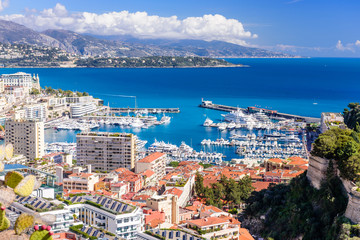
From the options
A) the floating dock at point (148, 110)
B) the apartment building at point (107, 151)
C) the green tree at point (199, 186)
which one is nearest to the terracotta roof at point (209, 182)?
the green tree at point (199, 186)

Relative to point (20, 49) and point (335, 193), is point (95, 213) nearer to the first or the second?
point (335, 193)

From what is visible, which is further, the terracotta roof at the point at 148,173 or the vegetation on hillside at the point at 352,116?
the vegetation on hillside at the point at 352,116

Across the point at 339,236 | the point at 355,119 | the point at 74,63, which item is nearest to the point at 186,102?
the point at 355,119

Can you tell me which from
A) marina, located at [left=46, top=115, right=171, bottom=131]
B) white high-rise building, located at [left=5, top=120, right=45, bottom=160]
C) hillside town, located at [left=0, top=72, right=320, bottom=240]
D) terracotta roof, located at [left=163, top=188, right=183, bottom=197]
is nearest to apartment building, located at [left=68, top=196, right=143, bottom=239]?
hillside town, located at [left=0, top=72, right=320, bottom=240]

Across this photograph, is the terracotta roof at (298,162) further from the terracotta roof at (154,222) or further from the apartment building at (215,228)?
the terracotta roof at (154,222)

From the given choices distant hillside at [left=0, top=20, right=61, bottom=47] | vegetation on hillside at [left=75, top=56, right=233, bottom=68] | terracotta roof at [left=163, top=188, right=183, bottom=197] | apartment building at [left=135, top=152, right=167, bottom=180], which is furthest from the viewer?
distant hillside at [left=0, top=20, right=61, bottom=47]

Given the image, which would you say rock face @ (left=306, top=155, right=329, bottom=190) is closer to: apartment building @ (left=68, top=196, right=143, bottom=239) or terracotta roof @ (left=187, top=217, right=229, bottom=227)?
terracotta roof @ (left=187, top=217, right=229, bottom=227)

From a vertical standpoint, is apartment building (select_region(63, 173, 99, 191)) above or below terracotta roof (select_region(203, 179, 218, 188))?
above
